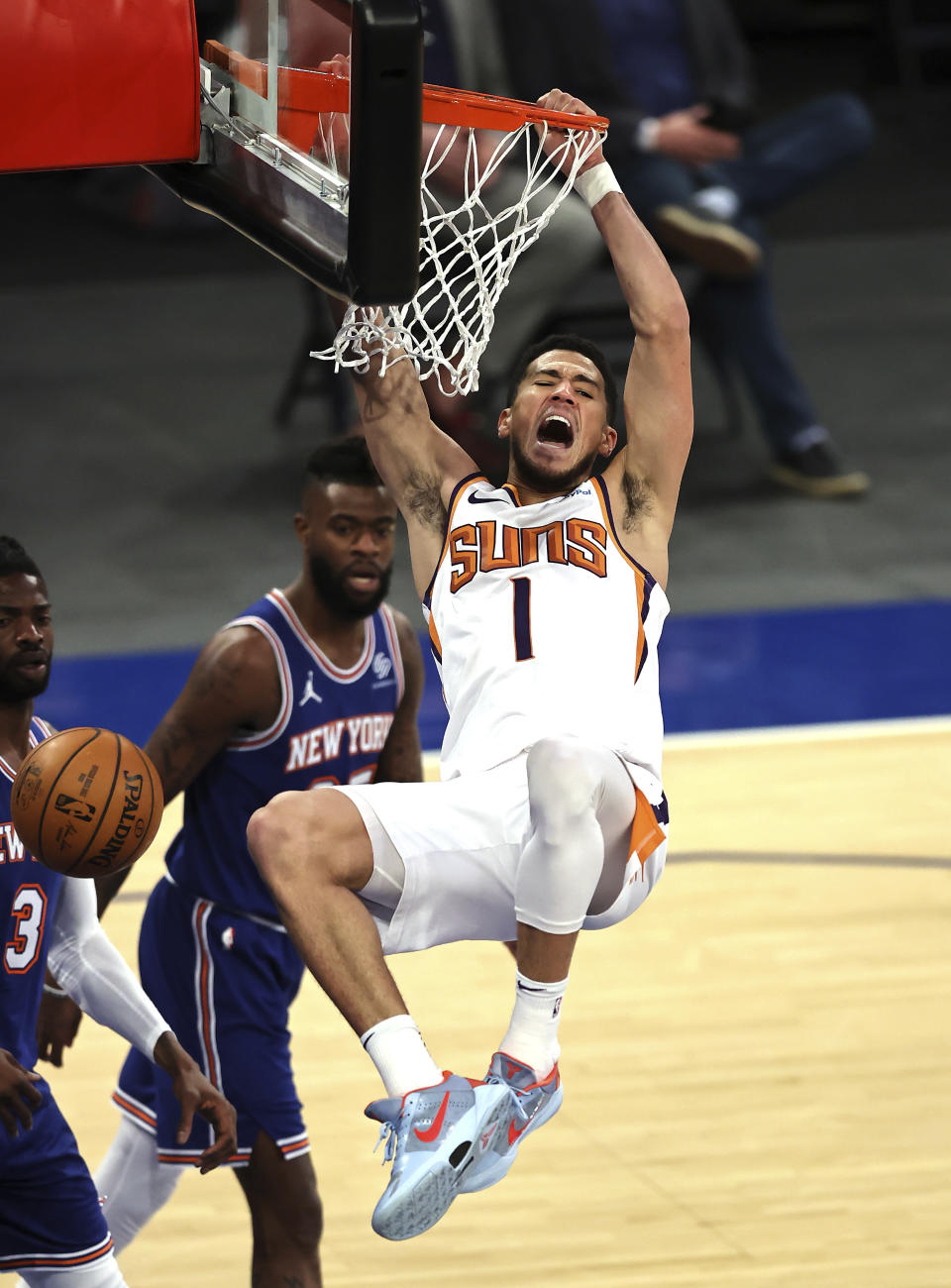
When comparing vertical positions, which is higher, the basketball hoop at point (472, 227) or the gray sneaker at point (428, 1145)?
the basketball hoop at point (472, 227)

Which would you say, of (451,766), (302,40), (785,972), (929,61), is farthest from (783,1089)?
(929,61)

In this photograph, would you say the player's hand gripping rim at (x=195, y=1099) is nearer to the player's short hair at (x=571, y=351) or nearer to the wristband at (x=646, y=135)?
the player's short hair at (x=571, y=351)

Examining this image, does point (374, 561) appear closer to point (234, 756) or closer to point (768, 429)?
point (234, 756)

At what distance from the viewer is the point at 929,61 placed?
1772cm

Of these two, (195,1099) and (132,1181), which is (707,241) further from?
(195,1099)

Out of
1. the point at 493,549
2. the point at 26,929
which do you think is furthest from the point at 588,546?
the point at 26,929

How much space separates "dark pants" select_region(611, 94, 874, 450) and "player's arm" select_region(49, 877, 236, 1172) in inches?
264

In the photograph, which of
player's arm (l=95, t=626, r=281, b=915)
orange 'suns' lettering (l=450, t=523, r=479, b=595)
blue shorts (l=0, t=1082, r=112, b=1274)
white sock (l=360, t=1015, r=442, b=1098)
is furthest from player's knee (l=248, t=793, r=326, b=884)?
player's arm (l=95, t=626, r=281, b=915)

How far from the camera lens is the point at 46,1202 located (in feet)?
14.3

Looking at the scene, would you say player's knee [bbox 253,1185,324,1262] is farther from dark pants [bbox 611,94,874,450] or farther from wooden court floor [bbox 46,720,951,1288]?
dark pants [bbox 611,94,874,450]

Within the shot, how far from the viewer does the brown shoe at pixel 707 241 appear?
409 inches

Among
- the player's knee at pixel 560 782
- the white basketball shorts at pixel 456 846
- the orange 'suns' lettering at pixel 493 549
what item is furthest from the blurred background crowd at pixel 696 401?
the player's knee at pixel 560 782

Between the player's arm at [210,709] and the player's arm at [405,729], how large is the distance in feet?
1.33

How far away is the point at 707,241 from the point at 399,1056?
7.33m
